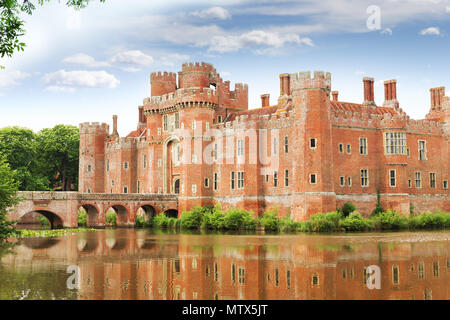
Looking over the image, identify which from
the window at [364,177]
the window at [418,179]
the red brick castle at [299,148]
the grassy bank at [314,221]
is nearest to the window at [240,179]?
the red brick castle at [299,148]

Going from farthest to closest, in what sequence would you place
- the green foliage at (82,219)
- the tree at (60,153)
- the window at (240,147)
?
the tree at (60,153)
the green foliage at (82,219)
the window at (240,147)

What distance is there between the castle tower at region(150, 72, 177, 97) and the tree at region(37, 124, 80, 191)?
17490mm

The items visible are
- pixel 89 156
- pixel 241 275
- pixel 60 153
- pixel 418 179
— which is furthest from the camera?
pixel 60 153

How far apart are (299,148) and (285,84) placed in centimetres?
1080

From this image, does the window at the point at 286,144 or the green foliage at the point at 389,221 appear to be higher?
the window at the point at 286,144

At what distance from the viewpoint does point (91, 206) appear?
59.8 meters

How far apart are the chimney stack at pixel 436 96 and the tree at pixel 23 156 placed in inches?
1789

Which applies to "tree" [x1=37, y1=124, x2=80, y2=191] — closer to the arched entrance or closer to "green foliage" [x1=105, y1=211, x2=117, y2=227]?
"green foliage" [x1=105, y1=211, x2=117, y2=227]

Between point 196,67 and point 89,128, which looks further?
point 89,128

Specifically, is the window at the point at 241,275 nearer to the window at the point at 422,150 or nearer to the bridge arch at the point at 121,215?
the window at the point at 422,150

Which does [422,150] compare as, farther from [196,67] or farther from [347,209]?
[196,67]

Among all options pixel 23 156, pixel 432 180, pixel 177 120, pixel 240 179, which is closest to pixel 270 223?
pixel 240 179

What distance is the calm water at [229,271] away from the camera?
16.2 meters

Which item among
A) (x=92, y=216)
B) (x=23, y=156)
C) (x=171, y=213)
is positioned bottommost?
(x=92, y=216)
